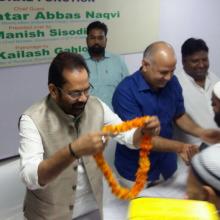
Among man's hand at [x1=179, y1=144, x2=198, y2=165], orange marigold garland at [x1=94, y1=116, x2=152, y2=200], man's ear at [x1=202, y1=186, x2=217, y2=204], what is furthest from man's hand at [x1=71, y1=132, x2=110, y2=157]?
man's hand at [x1=179, y1=144, x2=198, y2=165]

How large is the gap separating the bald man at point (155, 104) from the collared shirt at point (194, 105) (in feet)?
0.66

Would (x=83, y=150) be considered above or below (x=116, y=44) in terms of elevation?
below

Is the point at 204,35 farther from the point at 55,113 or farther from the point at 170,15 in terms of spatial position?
the point at 55,113

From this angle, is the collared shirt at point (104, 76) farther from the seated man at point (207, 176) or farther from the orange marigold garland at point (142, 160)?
the seated man at point (207, 176)

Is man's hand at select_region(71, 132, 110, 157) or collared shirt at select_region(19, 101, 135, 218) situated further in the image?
collared shirt at select_region(19, 101, 135, 218)

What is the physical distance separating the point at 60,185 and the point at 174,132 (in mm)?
1352

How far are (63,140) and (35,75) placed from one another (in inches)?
68.7

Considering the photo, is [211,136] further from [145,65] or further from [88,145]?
[88,145]

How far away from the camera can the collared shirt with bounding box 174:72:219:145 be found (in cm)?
284

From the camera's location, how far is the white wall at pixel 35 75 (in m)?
2.52

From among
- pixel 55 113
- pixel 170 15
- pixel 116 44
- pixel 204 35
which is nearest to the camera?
pixel 55 113

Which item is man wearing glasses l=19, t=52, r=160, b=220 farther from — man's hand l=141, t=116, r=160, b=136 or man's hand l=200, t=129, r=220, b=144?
man's hand l=200, t=129, r=220, b=144

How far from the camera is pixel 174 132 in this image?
9.29 ft

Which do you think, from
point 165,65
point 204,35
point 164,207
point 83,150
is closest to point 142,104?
point 165,65
